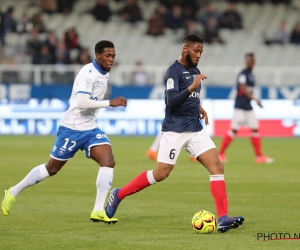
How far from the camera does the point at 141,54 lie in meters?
Answer: 31.9

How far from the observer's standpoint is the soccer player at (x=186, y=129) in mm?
9242

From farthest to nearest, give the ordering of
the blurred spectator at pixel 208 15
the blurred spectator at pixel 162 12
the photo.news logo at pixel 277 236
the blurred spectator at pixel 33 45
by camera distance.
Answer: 1. the blurred spectator at pixel 162 12
2. the blurred spectator at pixel 208 15
3. the blurred spectator at pixel 33 45
4. the photo.news logo at pixel 277 236

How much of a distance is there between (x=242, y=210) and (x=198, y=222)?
207 centimetres

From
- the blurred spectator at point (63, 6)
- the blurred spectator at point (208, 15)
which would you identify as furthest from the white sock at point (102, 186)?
the blurred spectator at point (63, 6)

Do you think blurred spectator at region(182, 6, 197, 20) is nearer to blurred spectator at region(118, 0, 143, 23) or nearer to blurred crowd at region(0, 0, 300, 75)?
blurred crowd at region(0, 0, 300, 75)

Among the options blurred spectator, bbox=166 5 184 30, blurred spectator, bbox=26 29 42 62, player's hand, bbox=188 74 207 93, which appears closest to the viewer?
player's hand, bbox=188 74 207 93

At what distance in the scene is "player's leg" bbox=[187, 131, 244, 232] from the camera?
9000mm

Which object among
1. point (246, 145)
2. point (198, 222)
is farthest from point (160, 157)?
point (246, 145)

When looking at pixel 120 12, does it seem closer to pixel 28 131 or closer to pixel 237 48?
pixel 237 48

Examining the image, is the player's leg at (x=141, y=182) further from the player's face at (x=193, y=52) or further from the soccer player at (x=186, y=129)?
the player's face at (x=193, y=52)

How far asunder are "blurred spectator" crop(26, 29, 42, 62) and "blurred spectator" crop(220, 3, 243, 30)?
8.01 m

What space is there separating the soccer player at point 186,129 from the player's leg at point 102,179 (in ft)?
1.22

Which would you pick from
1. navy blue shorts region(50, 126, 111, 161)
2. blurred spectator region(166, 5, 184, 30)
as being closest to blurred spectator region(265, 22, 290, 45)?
blurred spectator region(166, 5, 184, 30)

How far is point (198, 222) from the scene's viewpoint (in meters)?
8.98
